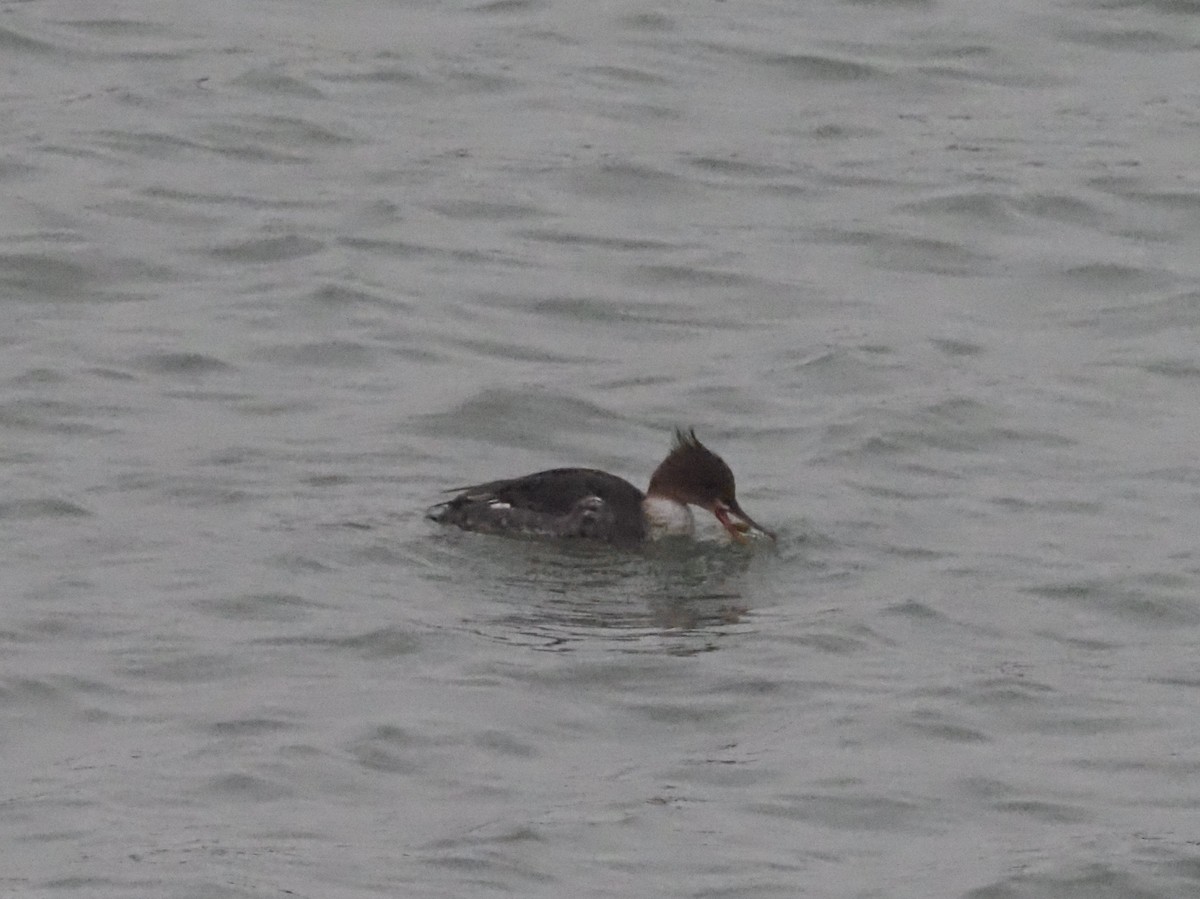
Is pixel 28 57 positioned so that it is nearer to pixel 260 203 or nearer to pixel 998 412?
pixel 260 203

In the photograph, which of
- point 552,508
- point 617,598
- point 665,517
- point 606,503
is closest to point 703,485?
point 665,517

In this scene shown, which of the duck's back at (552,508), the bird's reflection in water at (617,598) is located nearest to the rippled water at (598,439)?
the bird's reflection in water at (617,598)

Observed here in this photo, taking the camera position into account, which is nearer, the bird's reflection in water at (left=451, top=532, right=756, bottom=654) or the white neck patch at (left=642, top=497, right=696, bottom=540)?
the bird's reflection in water at (left=451, top=532, right=756, bottom=654)

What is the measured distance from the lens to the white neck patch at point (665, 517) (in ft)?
45.2

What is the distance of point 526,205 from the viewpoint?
19016 mm

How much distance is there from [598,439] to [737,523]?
163cm

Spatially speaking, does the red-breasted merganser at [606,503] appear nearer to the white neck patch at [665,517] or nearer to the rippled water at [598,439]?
the white neck patch at [665,517]

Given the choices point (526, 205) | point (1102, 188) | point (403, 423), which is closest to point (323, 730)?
point (403, 423)

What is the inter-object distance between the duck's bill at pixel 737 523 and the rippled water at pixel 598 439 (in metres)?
0.17

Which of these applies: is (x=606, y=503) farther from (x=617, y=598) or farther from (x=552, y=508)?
(x=617, y=598)

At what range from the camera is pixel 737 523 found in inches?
544

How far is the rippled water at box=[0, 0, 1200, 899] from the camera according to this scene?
10.4 meters

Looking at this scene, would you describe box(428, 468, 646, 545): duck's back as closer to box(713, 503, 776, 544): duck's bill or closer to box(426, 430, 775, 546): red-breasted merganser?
box(426, 430, 775, 546): red-breasted merganser

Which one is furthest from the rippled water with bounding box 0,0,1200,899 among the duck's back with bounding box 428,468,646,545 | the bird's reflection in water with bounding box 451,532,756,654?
the duck's back with bounding box 428,468,646,545
